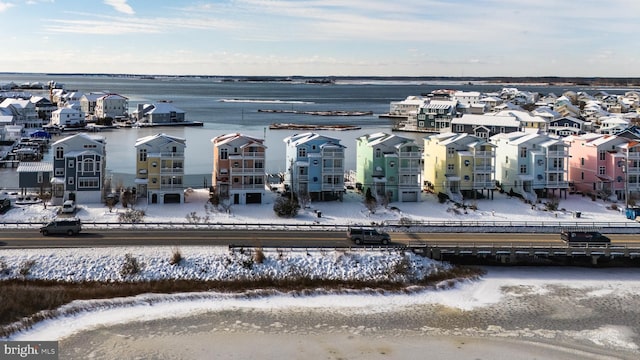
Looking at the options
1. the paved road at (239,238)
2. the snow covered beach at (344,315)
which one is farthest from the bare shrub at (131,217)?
the snow covered beach at (344,315)

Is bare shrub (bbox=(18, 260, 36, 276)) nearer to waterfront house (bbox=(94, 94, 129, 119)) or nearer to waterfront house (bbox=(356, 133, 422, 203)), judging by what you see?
waterfront house (bbox=(356, 133, 422, 203))

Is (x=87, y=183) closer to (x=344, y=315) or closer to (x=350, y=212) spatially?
(x=350, y=212)

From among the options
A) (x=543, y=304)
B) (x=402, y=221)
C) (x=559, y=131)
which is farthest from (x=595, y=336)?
(x=559, y=131)

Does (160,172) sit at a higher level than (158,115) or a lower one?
lower

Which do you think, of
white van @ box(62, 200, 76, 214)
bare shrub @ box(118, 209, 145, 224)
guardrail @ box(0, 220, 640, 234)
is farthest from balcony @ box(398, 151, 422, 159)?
white van @ box(62, 200, 76, 214)

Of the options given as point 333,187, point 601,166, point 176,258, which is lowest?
point 176,258

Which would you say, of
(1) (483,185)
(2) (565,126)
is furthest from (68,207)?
(2) (565,126)
